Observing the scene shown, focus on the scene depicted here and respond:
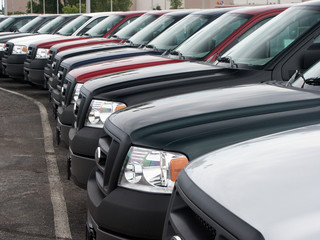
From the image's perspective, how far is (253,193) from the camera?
2375 millimetres

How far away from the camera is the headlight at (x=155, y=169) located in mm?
3930

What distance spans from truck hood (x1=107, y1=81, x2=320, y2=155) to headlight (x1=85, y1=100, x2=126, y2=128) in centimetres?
95

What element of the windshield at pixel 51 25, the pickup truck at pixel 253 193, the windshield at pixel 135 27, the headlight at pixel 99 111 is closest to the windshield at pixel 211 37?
the headlight at pixel 99 111

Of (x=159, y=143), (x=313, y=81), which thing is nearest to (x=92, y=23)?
(x=313, y=81)

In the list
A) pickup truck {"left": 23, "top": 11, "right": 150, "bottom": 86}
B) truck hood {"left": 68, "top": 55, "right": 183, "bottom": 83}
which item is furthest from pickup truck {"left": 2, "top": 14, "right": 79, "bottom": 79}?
truck hood {"left": 68, "top": 55, "right": 183, "bottom": 83}

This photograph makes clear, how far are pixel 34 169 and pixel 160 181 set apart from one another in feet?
14.6

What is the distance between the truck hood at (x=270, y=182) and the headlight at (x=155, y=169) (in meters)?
0.81

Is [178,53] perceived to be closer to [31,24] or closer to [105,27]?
[105,27]

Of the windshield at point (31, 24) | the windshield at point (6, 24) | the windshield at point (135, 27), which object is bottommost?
the windshield at point (6, 24)

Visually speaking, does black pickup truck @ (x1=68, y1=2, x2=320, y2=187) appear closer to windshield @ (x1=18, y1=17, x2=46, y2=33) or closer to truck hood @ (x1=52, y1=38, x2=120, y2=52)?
truck hood @ (x1=52, y1=38, x2=120, y2=52)

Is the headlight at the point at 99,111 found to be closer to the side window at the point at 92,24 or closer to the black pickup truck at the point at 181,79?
the black pickup truck at the point at 181,79

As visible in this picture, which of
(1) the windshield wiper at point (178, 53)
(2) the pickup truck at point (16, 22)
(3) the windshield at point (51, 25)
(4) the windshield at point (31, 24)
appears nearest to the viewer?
(1) the windshield wiper at point (178, 53)

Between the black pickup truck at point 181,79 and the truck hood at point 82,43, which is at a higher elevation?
the black pickup truck at point 181,79

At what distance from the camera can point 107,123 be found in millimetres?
4746
